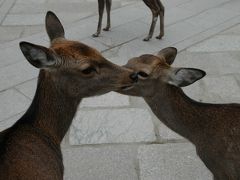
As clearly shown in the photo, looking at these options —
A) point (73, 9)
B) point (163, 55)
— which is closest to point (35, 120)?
point (163, 55)

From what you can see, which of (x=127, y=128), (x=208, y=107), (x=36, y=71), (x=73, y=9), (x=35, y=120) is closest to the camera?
(x=35, y=120)

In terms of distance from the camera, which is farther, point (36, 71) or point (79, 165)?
point (36, 71)

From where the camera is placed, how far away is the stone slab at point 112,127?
173 inches

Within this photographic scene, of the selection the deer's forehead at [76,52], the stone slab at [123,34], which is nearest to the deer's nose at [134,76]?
the deer's forehead at [76,52]

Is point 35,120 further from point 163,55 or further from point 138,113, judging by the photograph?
point 138,113

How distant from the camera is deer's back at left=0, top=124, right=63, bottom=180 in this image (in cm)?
249

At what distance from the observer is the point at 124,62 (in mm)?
5941

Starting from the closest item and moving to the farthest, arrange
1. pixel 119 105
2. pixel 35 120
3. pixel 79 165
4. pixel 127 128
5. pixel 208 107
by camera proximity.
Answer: pixel 35 120 → pixel 208 107 → pixel 79 165 → pixel 127 128 → pixel 119 105

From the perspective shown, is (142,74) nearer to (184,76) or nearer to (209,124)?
(184,76)

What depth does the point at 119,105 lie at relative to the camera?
4.98 m

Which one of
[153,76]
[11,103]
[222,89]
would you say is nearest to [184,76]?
[153,76]

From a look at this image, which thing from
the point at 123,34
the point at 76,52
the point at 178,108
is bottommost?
the point at 123,34

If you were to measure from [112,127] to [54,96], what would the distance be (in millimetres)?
1742

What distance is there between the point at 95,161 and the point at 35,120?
1325 mm
